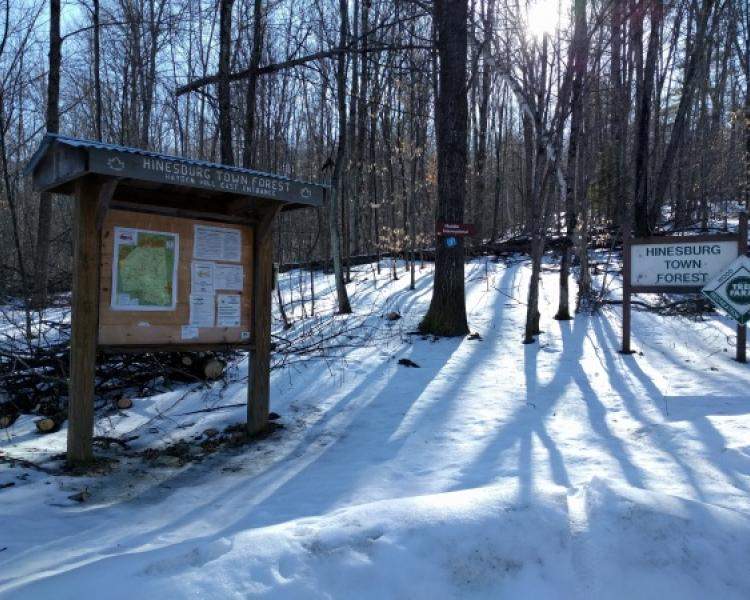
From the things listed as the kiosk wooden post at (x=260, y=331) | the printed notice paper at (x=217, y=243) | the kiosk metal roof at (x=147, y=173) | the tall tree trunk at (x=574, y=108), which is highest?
the tall tree trunk at (x=574, y=108)

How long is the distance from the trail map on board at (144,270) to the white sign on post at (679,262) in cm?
639

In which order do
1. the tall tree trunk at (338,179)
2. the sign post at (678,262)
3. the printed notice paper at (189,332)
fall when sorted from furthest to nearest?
the tall tree trunk at (338,179)
the sign post at (678,262)
the printed notice paper at (189,332)

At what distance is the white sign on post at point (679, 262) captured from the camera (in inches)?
305

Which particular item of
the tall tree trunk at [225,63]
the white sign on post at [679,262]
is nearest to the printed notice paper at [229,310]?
the tall tree trunk at [225,63]

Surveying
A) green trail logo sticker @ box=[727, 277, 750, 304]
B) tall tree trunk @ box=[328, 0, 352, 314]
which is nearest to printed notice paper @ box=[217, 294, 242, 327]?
green trail logo sticker @ box=[727, 277, 750, 304]

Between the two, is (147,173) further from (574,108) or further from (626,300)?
(574,108)

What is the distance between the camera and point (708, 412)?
5527 mm

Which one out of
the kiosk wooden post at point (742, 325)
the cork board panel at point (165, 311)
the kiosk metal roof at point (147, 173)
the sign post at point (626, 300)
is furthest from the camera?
the sign post at point (626, 300)

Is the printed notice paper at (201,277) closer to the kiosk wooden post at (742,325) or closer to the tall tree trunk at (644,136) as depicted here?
the kiosk wooden post at (742,325)

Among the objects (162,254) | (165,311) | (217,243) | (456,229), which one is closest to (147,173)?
(162,254)

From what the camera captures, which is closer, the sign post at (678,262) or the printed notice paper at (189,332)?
the printed notice paper at (189,332)

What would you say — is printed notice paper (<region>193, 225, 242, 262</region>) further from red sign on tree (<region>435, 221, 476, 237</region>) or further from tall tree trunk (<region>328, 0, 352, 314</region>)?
tall tree trunk (<region>328, 0, 352, 314</region>)

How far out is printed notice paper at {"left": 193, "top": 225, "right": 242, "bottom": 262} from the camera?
17.1ft

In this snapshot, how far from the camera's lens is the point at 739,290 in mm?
7473
